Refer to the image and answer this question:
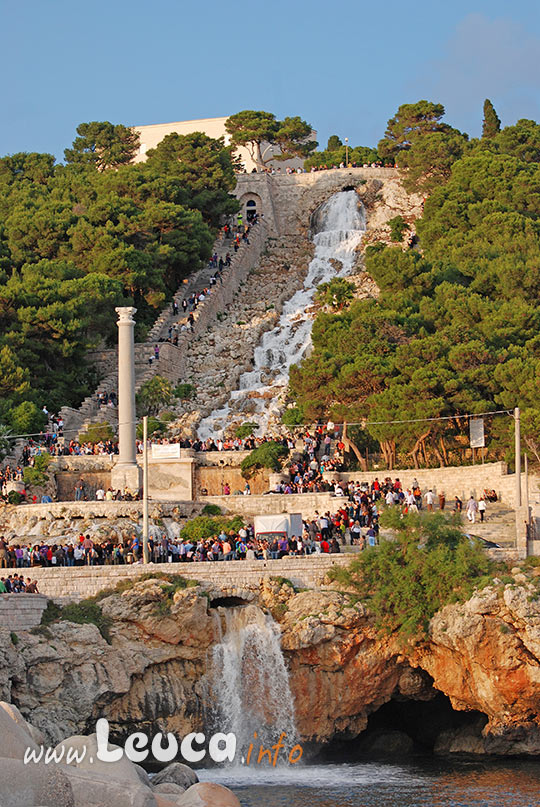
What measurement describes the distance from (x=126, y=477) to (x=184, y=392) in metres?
14.4

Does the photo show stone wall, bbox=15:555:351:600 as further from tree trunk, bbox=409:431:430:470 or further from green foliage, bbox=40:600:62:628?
tree trunk, bbox=409:431:430:470

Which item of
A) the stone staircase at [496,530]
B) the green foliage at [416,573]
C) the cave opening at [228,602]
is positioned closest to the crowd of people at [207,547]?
the cave opening at [228,602]

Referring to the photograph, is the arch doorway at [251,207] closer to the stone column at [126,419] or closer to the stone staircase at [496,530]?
the stone column at [126,419]

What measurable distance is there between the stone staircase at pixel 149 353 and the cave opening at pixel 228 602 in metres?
19.6

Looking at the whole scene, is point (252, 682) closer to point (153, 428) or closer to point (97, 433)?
point (153, 428)

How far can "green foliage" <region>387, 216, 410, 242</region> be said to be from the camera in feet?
277

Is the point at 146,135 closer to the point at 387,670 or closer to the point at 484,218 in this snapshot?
the point at 484,218

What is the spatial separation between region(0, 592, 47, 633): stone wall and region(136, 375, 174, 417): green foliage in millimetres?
24971

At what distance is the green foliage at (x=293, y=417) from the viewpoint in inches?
2261

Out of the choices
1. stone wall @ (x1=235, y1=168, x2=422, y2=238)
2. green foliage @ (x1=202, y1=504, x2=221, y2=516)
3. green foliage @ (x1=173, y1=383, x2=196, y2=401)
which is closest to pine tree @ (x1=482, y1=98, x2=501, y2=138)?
stone wall @ (x1=235, y1=168, x2=422, y2=238)

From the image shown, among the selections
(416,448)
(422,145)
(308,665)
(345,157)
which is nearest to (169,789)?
(308,665)

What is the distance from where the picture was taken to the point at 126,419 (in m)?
51.5

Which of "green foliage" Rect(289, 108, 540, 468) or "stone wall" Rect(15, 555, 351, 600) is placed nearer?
"stone wall" Rect(15, 555, 351, 600)

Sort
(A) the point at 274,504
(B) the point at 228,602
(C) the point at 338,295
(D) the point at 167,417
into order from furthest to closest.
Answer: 1. (C) the point at 338,295
2. (D) the point at 167,417
3. (A) the point at 274,504
4. (B) the point at 228,602
